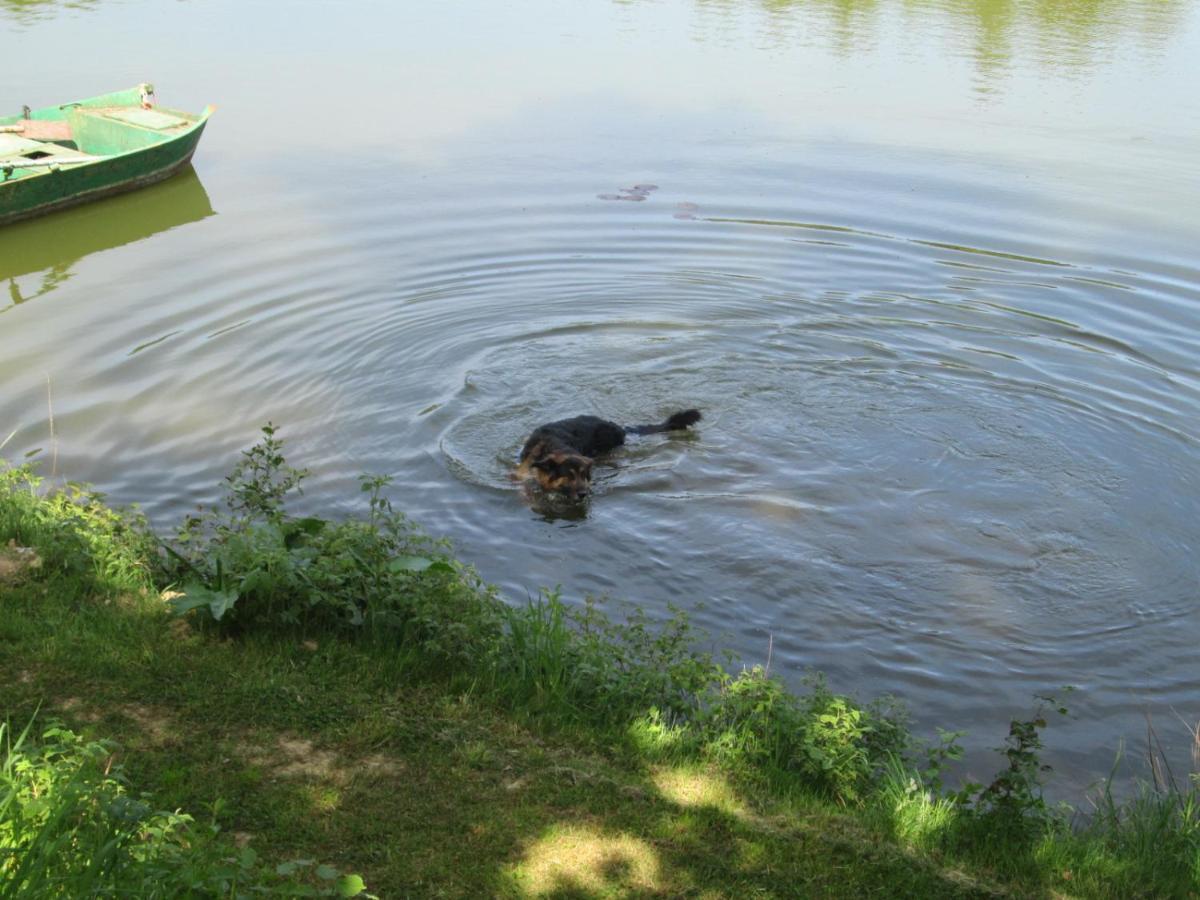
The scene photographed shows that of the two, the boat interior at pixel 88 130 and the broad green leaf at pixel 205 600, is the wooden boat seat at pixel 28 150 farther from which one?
the broad green leaf at pixel 205 600

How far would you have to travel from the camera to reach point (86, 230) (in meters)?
16.7

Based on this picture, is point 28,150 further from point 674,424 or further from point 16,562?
point 16,562

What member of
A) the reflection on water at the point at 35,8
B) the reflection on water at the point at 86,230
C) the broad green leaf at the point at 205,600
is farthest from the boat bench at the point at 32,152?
the reflection on water at the point at 35,8

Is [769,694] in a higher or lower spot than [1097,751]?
higher

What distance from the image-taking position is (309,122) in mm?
21438

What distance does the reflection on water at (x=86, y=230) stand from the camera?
48.9 ft

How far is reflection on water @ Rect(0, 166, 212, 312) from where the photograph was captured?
48.9 feet

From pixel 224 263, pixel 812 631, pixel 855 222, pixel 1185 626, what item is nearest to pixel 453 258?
pixel 224 263

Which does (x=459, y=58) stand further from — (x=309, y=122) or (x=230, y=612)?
(x=230, y=612)

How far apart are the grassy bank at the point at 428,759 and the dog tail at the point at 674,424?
11.4 ft

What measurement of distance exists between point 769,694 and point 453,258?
10.5m

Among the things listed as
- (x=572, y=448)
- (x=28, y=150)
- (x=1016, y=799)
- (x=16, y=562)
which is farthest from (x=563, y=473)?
(x=28, y=150)

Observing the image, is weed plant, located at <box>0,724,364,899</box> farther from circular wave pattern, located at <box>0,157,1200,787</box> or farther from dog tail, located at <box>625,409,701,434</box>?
dog tail, located at <box>625,409,701,434</box>

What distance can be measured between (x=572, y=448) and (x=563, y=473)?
0.53 m
